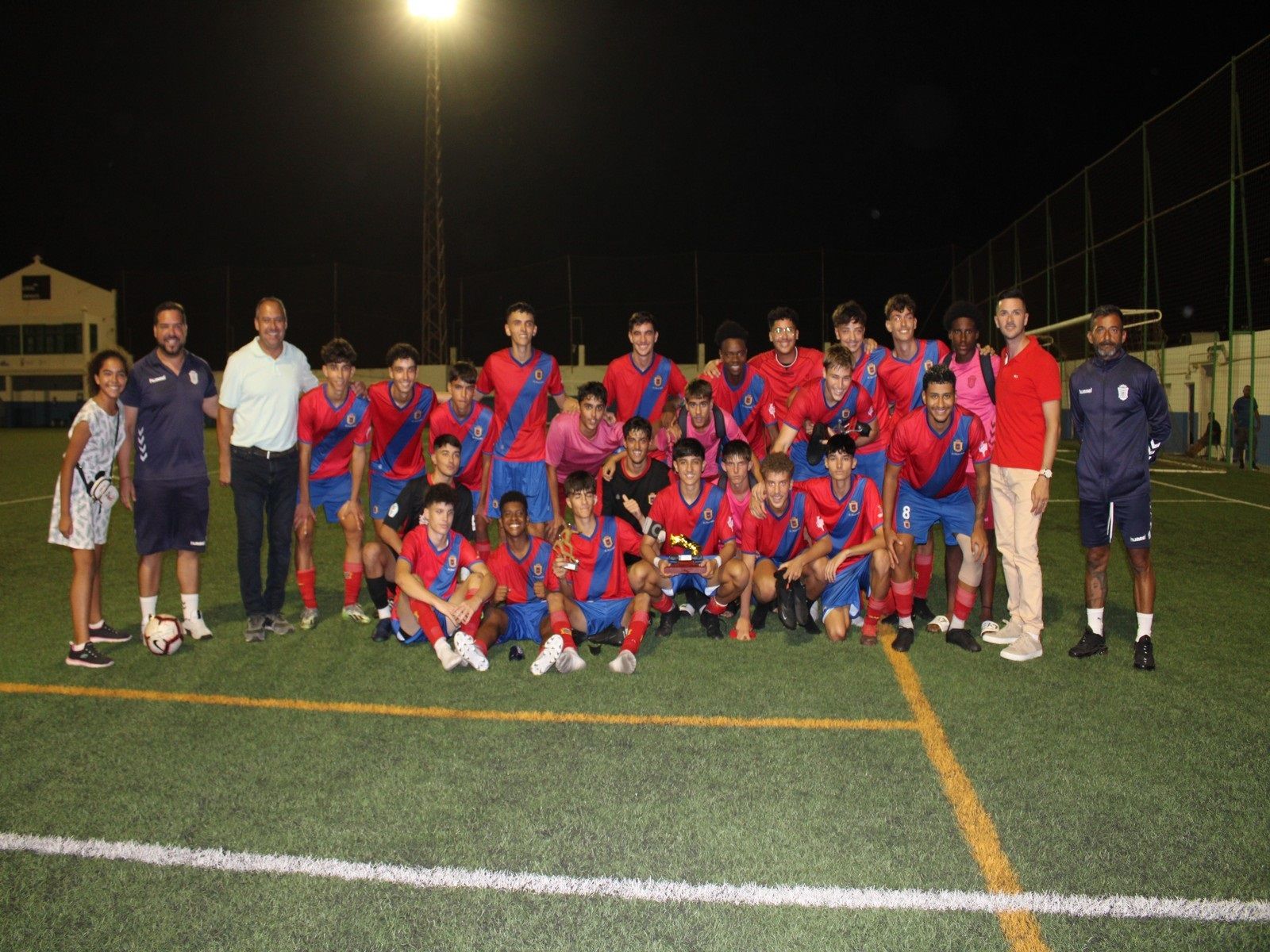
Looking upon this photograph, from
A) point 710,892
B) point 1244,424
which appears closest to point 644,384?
point 710,892

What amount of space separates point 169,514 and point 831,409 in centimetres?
405

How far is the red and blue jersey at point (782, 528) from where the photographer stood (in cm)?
539

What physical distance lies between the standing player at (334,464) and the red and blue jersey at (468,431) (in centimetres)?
47

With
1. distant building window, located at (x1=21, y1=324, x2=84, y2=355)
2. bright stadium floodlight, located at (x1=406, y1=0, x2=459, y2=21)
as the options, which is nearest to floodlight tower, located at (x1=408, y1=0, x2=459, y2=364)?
bright stadium floodlight, located at (x1=406, y1=0, x2=459, y2=21)

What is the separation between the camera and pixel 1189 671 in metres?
4.62

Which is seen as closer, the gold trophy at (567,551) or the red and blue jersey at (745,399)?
the gold trophy at (567,551)

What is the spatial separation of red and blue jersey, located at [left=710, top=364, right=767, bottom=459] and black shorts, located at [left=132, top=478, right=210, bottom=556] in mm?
3356

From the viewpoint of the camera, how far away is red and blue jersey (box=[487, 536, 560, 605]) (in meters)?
5.23

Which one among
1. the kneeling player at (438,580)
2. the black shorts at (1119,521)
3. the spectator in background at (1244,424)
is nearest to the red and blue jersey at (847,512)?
the black shorts at (1119,521)

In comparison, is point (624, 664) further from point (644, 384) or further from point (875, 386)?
point (875, 386)

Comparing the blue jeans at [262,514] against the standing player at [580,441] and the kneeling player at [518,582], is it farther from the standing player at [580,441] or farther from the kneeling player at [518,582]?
the standing player at [580,441]

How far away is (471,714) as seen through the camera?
4078 mm

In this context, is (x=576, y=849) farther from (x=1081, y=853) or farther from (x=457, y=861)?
(x=1081, y=853)

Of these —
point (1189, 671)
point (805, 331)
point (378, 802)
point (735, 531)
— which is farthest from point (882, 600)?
point (805, 331)
